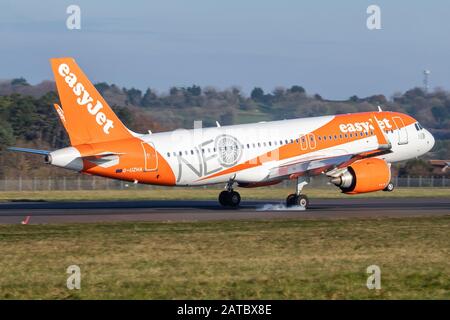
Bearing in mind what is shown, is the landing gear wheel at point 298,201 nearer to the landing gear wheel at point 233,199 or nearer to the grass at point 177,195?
the landing gear wheel at point 233,199

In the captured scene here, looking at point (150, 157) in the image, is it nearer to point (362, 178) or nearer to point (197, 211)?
point (197, 211)

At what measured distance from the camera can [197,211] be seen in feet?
151

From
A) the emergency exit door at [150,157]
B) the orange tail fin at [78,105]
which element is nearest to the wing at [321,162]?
the emergency exit door at [150,157]

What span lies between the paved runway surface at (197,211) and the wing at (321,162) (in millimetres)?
1942

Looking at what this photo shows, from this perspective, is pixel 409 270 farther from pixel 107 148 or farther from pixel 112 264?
pixel 107 148

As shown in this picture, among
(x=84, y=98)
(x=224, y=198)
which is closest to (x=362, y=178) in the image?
(x=224, y=198)

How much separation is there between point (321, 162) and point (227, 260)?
21.9 m

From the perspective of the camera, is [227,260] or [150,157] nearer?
[227,260]

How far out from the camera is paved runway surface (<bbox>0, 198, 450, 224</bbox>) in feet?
136

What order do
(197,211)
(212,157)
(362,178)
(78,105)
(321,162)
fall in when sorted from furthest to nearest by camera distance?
1. (321,162)
2. (212,157)
3. (197,211)
4. (362,178)
5. (78,105)

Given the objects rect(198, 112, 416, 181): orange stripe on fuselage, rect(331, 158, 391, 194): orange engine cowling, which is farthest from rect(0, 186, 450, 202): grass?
rect(331, 158, 391, 194): orange engine cowling

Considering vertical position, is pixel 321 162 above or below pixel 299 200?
above

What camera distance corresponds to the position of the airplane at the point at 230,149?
4312 centimetres
